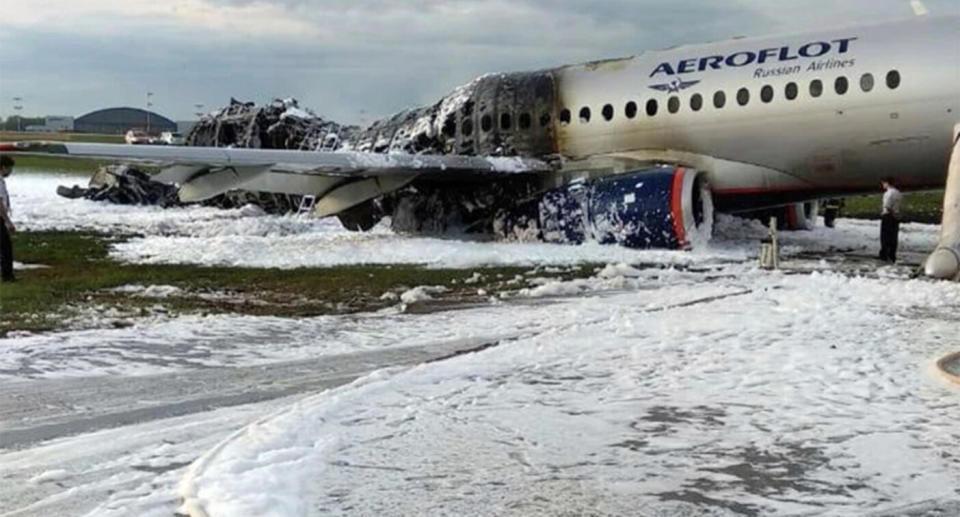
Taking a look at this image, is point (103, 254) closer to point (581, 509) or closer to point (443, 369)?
point (443, 369)

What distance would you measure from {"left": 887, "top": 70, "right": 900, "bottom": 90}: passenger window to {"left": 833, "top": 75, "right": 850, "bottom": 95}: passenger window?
58cm

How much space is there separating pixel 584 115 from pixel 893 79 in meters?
5.26

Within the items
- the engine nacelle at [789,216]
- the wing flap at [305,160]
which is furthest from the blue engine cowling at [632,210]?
the engine nacelle at [789,216]

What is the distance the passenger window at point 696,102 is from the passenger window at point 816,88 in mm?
1836

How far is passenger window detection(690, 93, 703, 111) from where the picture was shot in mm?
16797

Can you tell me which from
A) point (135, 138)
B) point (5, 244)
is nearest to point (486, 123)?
point (5, 244)

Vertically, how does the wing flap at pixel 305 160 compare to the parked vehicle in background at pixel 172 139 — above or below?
below

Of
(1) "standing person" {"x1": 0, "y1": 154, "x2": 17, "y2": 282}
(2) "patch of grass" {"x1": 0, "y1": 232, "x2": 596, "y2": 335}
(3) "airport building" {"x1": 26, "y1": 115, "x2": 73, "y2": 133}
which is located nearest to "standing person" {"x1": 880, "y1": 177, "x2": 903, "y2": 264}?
(2) "patch of grass" {"x1": 0, "y1": 232, "x2": 596, "y2": 335}

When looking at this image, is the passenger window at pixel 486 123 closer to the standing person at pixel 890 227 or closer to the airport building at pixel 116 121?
the standing person at pixel 890 227

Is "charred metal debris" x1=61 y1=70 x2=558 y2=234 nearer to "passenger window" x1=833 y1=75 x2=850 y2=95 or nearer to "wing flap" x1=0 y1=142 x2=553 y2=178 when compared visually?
"wing flap" x1=0 y1=142 x2=553 y2=178

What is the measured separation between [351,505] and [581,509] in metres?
0.97

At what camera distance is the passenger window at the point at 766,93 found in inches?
631

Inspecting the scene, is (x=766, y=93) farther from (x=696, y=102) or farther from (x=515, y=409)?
(x=515, y=409)

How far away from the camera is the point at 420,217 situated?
765 inches
